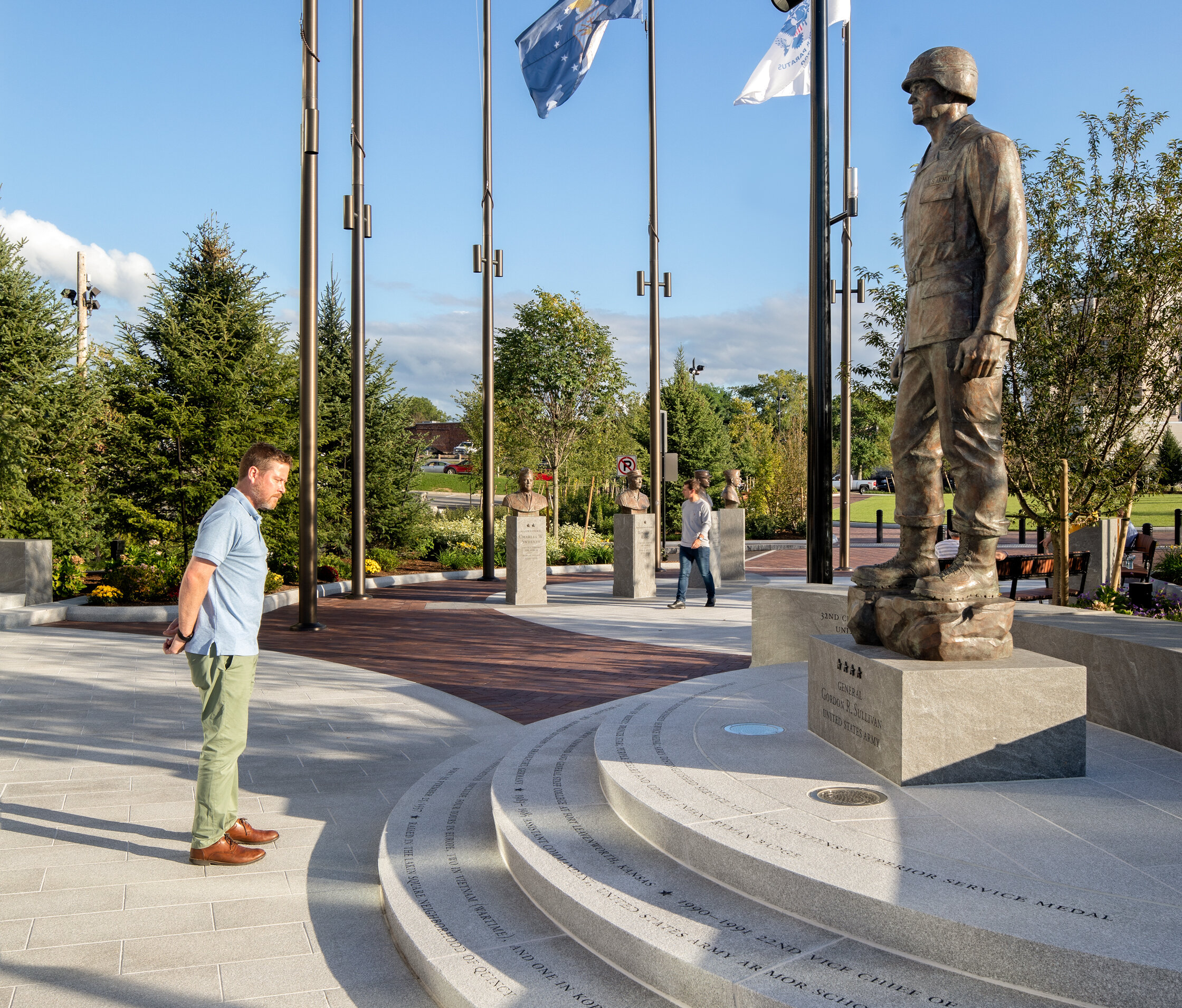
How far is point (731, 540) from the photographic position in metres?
19.9

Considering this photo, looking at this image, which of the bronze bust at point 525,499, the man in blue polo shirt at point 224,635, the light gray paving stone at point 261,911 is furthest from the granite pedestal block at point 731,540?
the light gray paving stone at point 261,911

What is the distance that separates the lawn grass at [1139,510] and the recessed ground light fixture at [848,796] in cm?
3159

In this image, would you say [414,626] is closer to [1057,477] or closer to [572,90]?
[1057,477]

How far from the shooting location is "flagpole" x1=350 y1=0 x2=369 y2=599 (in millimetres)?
16266

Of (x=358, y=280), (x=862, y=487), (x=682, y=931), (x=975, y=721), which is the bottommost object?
(x=682, y=931)

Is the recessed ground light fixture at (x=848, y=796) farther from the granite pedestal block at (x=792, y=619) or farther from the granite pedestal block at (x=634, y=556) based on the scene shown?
the granite pedestal block at (x=634, y=556)

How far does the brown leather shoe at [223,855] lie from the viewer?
15.8ft

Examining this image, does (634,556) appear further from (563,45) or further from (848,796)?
(848,796)

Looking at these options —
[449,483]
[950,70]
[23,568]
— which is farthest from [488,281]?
[449,483]

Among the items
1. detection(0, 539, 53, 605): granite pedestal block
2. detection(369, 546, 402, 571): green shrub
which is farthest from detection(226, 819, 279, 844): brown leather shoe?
detection(369, 546, 402, 571): green shrub

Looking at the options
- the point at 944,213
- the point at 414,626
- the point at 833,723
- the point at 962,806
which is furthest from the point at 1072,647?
the point at 414,626

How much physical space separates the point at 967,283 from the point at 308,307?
9488 millimetres

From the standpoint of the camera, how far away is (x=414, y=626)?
541 inches

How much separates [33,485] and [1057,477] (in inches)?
667
